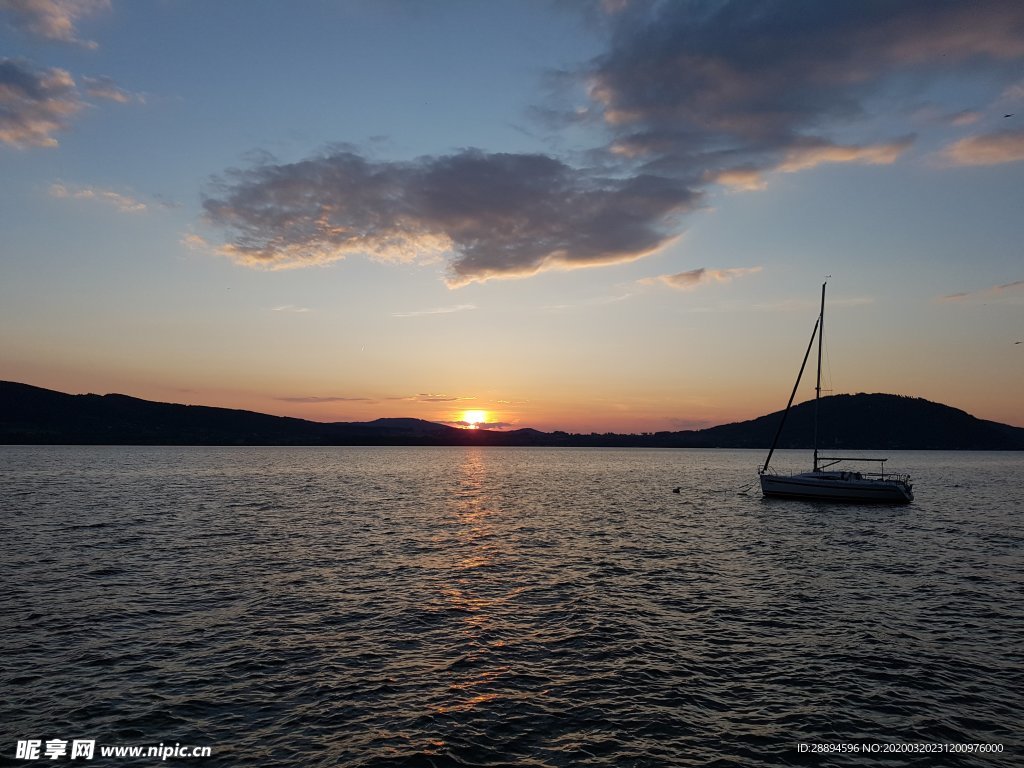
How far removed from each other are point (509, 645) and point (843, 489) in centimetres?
6274

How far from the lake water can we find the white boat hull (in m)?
21.6

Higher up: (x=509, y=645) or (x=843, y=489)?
(x=843, y=489)

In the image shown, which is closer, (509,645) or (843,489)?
(509,645)

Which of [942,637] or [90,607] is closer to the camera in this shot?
[942,637]

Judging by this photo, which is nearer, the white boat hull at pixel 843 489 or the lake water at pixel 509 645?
the lake water at pixel 509 645

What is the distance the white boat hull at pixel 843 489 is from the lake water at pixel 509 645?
2158 centimetres

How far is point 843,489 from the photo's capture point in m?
70.1

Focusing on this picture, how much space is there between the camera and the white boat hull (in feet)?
230

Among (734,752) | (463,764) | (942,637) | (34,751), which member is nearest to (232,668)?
(34,751)

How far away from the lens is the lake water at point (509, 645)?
15.0m

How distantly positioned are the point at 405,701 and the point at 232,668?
252 inches

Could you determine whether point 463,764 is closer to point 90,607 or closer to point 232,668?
point 232,668

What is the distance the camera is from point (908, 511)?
2697 inches

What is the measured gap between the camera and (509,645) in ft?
71.1
